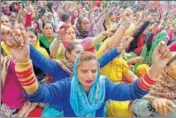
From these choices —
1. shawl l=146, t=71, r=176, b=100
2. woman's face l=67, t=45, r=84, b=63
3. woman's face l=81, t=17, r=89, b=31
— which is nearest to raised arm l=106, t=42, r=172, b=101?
shawl l=146, t=71, r=176, b=100

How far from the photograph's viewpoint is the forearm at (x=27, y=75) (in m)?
2.36

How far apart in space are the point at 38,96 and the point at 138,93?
58 cm

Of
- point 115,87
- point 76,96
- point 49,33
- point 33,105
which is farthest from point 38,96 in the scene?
point 49,33

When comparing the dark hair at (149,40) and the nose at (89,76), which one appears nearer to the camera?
the nose at (89,76)

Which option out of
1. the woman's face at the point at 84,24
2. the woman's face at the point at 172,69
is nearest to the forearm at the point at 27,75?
the woman's face at the point at 172,69

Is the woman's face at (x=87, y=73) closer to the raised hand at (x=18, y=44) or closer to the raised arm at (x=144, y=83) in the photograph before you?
the raised arm at (x=144, y=83)

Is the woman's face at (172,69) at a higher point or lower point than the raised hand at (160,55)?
lower

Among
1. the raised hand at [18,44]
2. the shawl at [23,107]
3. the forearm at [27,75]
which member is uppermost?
the raised hand at [18,44]

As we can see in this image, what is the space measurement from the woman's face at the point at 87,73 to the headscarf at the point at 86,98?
0.09 ft

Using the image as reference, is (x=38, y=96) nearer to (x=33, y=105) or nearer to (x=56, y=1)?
(x=33, y=105)

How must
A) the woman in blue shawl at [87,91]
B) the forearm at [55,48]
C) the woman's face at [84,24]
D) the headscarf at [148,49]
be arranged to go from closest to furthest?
1. the woman in blue shawl at [87,91]
2. the forearm at [55,48]
3. the headscarf at [148,49]
4. the woman's face at [84,24]

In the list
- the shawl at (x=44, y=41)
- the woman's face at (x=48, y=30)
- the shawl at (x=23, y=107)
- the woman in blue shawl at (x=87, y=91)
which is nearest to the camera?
the woman in blue shawl at (x=87, y=91)

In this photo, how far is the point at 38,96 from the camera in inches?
99.0

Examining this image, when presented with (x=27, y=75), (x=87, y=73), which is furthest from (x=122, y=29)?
(x=27, y=75)
